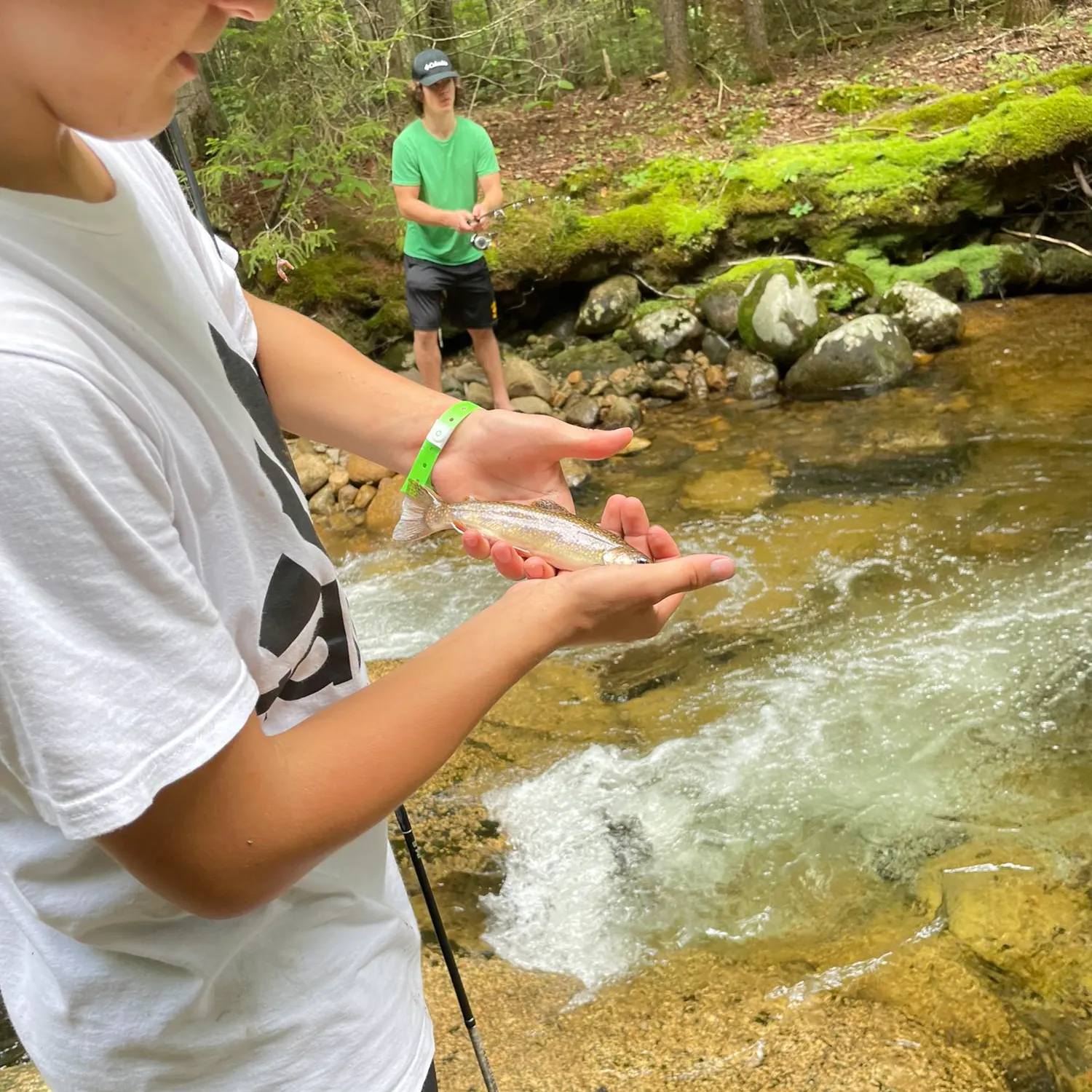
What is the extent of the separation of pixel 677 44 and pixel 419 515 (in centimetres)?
1283

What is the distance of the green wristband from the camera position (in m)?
1.66

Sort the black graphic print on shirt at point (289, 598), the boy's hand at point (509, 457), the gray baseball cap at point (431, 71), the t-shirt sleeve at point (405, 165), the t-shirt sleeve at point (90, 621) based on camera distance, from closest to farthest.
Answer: the t-shirt sleeve at point (90, 621) < the black graphic print on shirt at point (289, 598) < the boy's hand at point (509, 457) < the gray baseball cap at point (431, 71) < the t-shirt sleeve at point (405, 165)

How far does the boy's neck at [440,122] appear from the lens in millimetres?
7023

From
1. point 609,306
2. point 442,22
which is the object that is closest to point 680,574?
point 609,306

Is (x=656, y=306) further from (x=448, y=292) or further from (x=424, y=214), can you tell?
(x=424, y=214)

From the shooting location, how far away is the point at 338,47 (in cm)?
934

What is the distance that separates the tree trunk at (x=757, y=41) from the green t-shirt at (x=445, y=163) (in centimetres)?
728

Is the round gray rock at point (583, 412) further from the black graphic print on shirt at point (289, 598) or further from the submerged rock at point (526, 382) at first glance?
the black graphic print on shirt at point (289, 598)

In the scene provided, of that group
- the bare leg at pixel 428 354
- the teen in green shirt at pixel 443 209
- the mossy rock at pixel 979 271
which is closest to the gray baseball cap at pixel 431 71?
the teen in green shirt at pixel 443 209

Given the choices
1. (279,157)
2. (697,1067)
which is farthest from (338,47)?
(697,1067)

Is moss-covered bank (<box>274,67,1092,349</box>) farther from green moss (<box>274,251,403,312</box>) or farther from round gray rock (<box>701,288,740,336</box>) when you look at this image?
round gray rock (<box>701,288,740,336</box>)

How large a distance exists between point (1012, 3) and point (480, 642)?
14.5 meters

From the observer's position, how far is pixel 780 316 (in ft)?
27.5

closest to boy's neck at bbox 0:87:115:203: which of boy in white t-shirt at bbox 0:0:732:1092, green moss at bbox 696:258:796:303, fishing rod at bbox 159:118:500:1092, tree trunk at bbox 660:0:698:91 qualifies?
boy in white t-shirt at bbox 0:0:732:1092
